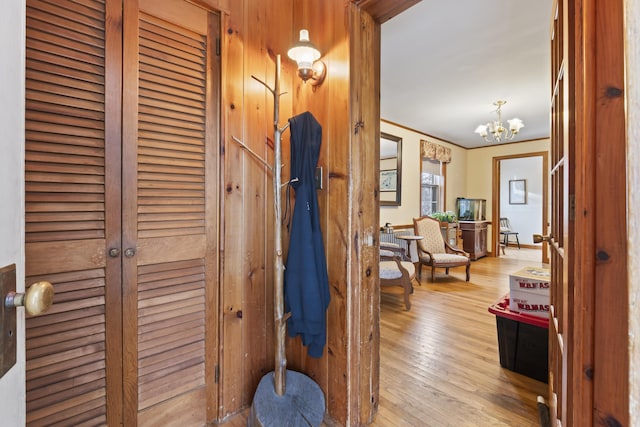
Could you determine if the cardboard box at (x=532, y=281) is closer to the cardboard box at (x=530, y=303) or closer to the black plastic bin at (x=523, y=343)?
the cardboard box at (x=530, y=303)

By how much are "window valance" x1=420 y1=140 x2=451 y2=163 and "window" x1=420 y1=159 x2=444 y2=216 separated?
4.8 inches

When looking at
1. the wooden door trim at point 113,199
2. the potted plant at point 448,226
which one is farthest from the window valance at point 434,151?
the wooden door trim at point 113,199

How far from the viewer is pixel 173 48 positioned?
50.9 inches

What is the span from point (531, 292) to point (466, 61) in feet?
7.29

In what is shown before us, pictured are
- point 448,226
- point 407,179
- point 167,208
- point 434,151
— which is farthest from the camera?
point 434,151

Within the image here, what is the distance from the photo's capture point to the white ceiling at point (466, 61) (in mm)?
2043

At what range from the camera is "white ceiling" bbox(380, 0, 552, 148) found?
2.04 m

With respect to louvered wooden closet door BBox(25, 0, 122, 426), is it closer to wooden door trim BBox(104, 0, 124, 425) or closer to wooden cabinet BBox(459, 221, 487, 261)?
wooden door trim BBox(104, 0, 124, 425)

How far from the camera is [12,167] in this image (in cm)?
46

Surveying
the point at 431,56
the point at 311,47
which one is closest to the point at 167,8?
the point at 311,47

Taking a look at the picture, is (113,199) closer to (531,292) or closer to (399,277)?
(531,292)

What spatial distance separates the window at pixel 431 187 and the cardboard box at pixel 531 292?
3.47m

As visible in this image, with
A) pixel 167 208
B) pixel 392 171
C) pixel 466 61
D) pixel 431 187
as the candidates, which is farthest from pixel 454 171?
pixel 167 208

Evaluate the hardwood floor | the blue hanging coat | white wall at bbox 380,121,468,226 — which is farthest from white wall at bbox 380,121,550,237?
the blue hanging coat
